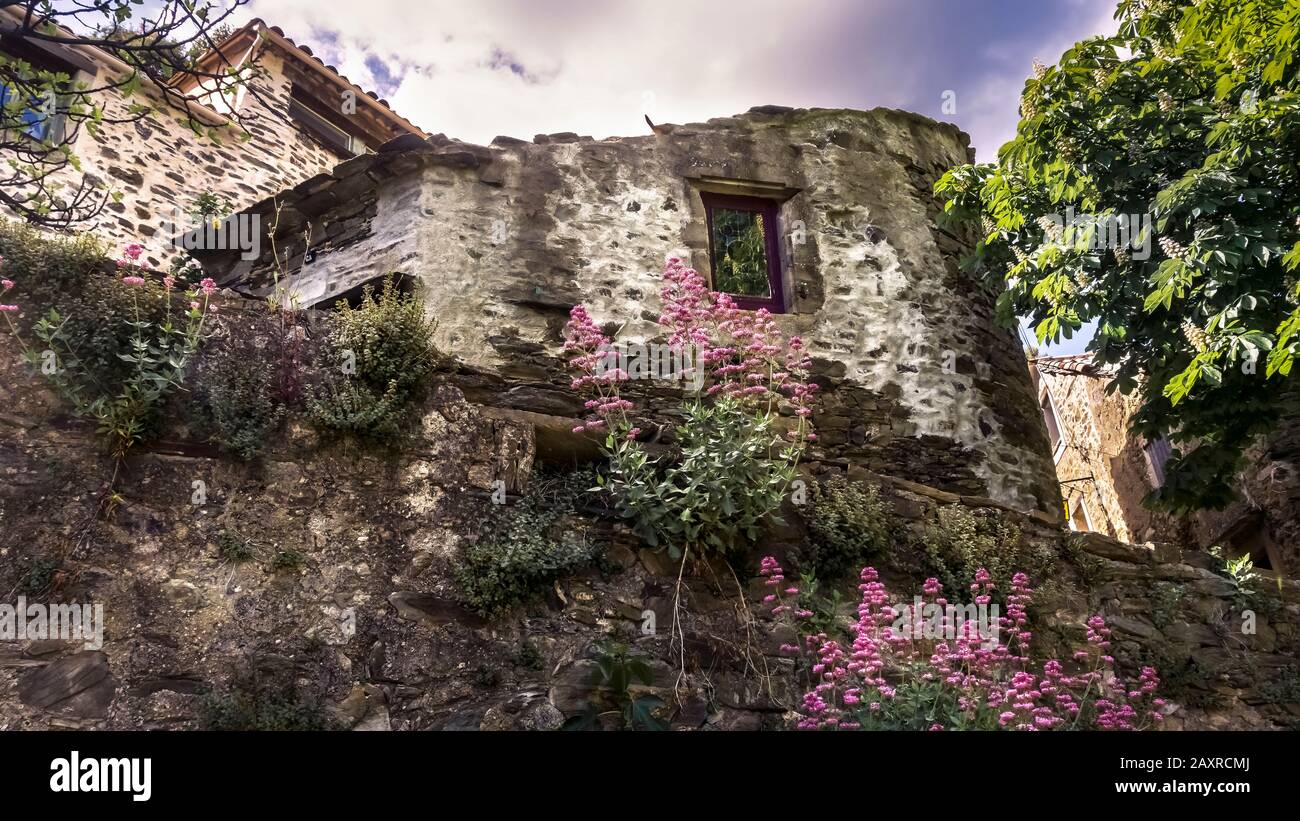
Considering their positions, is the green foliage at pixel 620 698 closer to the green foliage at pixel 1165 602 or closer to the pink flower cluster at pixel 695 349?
the pink flower cluster at pixel 695 349

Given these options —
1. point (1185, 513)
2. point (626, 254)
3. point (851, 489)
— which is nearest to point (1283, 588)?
point (1185, 513)

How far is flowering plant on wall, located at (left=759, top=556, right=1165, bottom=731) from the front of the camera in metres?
4.55

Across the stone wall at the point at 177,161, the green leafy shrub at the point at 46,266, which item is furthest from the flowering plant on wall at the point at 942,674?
the stone wall at the point at 177,161

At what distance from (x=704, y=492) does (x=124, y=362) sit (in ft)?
9.97

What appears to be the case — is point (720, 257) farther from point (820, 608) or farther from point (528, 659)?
point (528, 659)

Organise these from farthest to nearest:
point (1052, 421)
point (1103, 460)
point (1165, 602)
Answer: point (1052, 421)
point (1103, 460)
point (1165, 602)

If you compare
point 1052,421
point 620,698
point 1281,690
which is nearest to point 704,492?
point 620,698

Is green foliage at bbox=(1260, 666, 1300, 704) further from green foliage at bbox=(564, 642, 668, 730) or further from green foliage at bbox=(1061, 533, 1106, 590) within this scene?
green foliage at bbox=(564, 642, 668, 730)

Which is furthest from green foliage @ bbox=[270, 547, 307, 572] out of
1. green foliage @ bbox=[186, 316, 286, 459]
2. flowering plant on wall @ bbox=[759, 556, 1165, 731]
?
flowering plant on wall @ bbox=[759, 556, 1165, 731]

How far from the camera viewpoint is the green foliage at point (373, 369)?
17.7 ft

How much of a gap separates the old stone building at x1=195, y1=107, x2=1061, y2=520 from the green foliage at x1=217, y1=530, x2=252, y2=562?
2796mm

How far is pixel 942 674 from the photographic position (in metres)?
4.96

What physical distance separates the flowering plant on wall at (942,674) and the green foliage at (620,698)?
71 centimetres

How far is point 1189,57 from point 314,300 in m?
6.63
